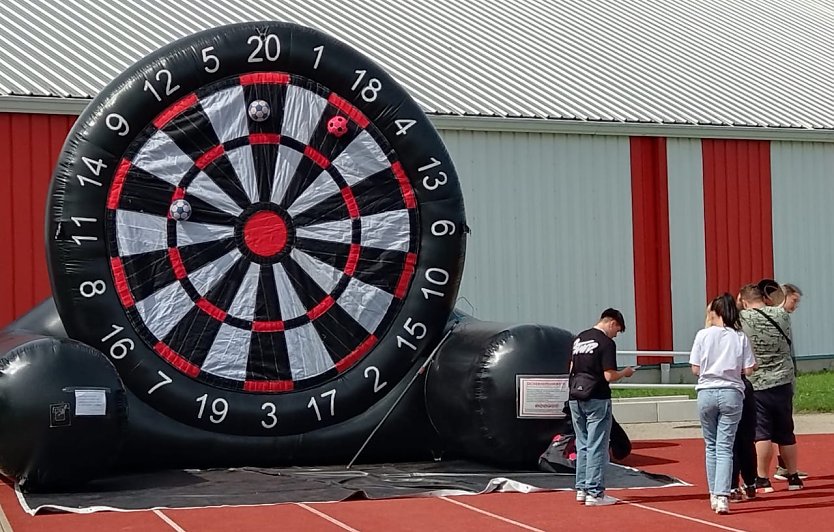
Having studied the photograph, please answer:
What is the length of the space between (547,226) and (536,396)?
8217 mm

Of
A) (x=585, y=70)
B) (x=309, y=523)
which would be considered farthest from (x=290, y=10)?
(x=309, y=523)

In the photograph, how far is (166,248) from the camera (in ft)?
35.2

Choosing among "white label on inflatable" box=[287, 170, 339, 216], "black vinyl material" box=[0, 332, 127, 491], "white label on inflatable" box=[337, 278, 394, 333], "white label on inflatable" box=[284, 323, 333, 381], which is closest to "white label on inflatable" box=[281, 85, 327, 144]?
"white label on inflatable" box=[287, 170, 339, 216]

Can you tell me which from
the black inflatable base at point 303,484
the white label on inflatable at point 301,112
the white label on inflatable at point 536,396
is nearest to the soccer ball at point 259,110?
the white label on inflatable at point 301,112

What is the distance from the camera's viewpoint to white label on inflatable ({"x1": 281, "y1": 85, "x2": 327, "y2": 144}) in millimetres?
11078

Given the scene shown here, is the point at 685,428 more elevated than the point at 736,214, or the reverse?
the point at 736,214

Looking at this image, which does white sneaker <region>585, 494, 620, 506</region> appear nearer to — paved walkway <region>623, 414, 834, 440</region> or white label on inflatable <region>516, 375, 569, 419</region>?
white label on inflatable <region>516, 375, 569, 419</region>

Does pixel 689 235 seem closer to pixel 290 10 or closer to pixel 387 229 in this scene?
pixel 290 10

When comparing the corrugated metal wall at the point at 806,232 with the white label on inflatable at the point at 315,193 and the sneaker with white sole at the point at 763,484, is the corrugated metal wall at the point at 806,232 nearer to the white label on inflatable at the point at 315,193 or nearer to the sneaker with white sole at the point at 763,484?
the sneaker with white sole at the point at 763,484

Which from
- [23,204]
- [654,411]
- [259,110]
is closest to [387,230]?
[259,110]

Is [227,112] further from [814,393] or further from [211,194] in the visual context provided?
[814,393]

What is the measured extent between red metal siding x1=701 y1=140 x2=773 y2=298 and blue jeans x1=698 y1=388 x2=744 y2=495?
10484 mm

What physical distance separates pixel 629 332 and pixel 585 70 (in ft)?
13.5

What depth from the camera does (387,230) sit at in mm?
11289
